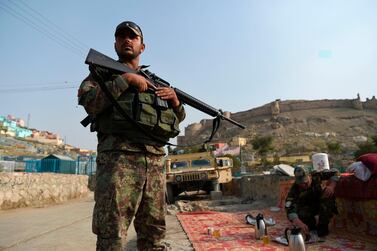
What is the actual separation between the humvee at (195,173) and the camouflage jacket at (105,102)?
22.8 feet

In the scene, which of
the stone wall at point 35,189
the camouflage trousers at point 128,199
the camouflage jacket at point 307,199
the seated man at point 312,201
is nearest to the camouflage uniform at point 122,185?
the camouflage trousers at point 128,199

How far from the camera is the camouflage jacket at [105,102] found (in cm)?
155

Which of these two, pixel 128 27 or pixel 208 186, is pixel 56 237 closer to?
pixel 128 27

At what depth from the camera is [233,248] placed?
3053 mm

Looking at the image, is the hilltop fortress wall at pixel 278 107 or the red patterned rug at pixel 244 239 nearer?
the red patterned rug at pixel 244 239

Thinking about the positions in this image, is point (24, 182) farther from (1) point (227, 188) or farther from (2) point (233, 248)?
(2) point (233, 248)

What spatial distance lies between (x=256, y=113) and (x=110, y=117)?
78350 mm

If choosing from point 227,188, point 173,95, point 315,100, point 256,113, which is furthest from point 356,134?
point 173,95

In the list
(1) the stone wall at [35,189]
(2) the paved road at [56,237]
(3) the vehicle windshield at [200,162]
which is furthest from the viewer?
(3) the vehicle windshield at [200,162]

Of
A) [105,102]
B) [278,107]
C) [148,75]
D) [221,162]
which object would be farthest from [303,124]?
[105,102]

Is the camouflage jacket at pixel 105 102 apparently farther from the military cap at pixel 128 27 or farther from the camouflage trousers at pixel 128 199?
the military cap at pixel 128 27

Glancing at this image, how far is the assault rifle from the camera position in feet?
5.15

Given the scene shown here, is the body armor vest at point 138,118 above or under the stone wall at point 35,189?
above

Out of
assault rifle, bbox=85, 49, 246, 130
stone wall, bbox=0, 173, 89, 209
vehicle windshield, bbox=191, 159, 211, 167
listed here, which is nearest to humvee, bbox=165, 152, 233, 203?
vehicle windshield, bbox=191, 159, 211, 167
